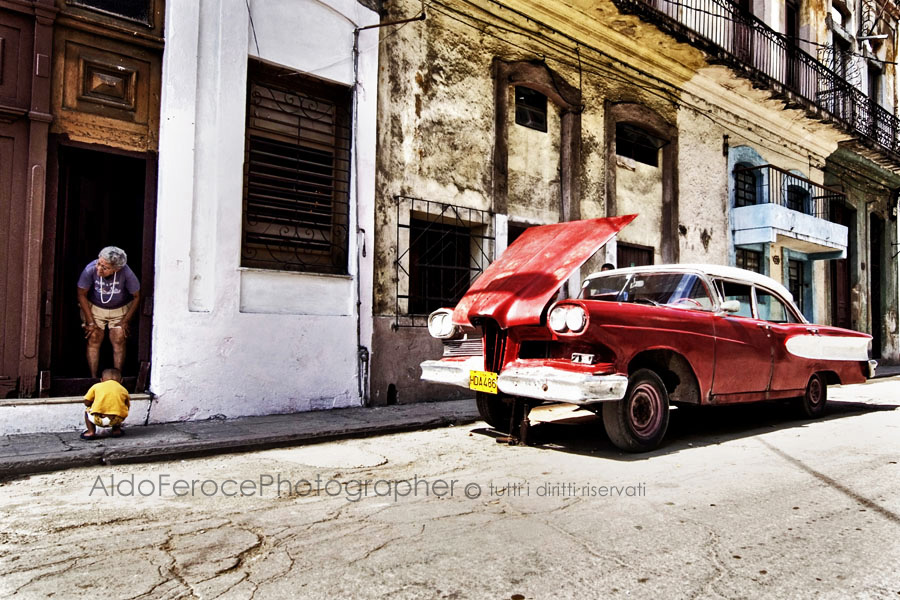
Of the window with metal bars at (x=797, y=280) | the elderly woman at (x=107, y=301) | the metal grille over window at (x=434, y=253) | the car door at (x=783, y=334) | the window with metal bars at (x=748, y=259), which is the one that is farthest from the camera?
the window with metal bars at (x=797, y=280)

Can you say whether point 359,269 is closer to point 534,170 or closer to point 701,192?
point 534,170

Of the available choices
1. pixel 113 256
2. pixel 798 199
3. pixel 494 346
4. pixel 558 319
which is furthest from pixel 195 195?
pixel 798 199

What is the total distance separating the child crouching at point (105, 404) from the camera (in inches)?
219

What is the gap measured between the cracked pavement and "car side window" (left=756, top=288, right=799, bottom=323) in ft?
4.96

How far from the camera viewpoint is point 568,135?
11.2 meters

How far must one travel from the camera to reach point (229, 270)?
7230mm

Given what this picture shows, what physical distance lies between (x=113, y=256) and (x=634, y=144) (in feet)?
32.5

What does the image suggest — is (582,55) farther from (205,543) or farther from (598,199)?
(205,543)

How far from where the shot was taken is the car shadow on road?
5676 mm

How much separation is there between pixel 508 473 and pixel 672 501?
4.01 ft

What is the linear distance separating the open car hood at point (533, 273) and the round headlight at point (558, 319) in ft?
0.33

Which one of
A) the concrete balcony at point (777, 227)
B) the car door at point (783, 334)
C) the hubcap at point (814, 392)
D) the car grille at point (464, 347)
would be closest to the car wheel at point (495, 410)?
the car grille at point (464, 347)

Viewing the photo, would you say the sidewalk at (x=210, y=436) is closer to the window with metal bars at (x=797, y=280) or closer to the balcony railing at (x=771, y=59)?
the balcony railing at (x=771, y=59)

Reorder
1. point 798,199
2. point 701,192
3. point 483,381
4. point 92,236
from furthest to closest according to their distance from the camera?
point 798,199
point 701,192
point 92,236
point 483,381
